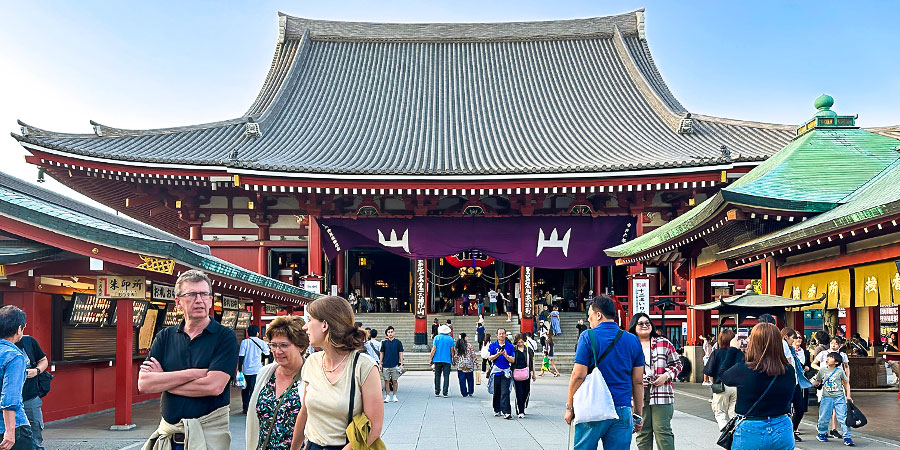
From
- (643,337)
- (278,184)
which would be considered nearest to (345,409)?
(643,337)

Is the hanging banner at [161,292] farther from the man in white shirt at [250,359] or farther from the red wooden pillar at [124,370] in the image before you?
the man in white shirt at [250,359]

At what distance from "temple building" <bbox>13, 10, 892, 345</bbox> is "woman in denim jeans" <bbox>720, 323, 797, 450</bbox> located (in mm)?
10961

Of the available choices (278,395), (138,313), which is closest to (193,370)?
(278,395)

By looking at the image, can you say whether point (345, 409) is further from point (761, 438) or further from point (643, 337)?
point (643, 337)

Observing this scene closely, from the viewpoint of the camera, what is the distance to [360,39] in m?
36.6

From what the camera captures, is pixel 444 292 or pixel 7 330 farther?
pixel 444 292

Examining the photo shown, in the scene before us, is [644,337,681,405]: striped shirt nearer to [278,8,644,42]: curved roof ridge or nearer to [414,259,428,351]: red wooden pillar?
[414,259,428,351]: red wooden pillar

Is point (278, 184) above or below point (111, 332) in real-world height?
above

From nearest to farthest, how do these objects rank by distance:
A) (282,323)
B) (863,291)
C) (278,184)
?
(282,323), (863,291), (278,184)

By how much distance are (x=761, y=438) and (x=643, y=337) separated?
2.22 metres

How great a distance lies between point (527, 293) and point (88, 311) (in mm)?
15633

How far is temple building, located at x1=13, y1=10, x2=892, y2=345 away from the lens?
23422mm

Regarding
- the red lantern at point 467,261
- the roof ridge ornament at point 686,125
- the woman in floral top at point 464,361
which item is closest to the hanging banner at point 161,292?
the woman in floral top at point 464,361

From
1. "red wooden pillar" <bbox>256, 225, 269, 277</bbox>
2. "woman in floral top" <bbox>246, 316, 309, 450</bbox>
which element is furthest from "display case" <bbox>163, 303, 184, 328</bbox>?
"woman in floral top" <bbox>246, 316, 309, 450</bbox>
